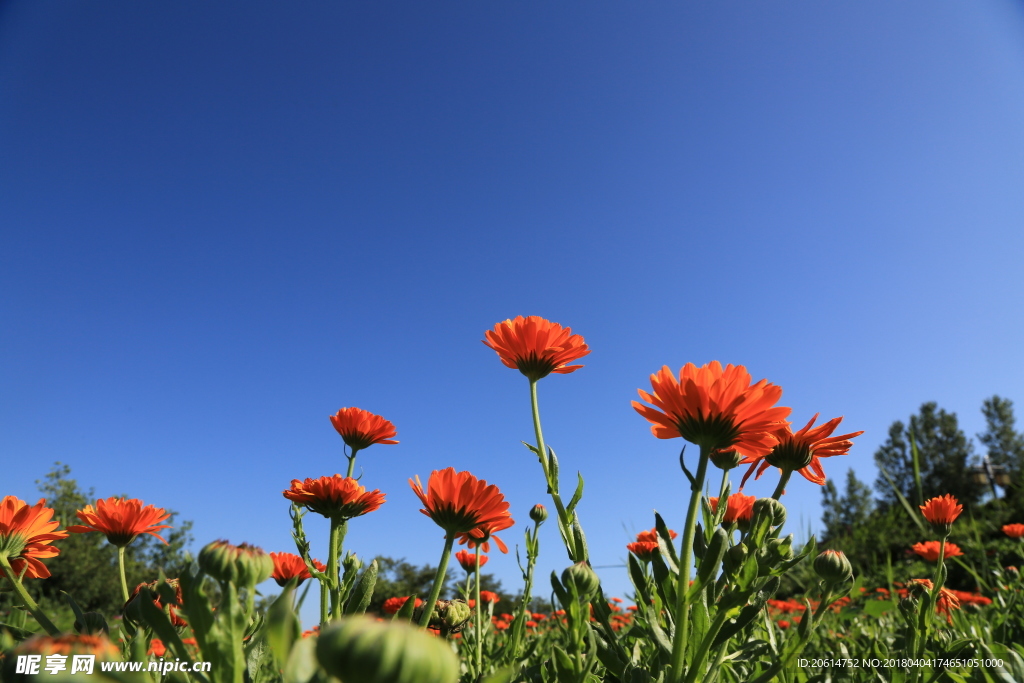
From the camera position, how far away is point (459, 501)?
1271 mm

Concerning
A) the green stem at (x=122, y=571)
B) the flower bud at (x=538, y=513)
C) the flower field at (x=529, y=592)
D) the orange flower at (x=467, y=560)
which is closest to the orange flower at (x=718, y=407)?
the flower field at (x=529, y=592)

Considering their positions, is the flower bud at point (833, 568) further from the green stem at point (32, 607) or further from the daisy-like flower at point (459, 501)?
the green stem at point (32, 607)

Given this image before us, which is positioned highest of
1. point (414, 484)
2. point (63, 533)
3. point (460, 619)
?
point (414, 484)

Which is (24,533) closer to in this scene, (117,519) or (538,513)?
(117,519)

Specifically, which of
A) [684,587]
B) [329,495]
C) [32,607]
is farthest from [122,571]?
[684,587]

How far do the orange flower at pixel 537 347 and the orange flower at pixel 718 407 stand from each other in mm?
652

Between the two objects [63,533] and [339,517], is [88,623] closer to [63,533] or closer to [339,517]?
[63,533]

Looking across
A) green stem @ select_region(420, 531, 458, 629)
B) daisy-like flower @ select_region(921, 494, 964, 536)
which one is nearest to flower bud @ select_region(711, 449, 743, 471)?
green stem @ select_region(420, 531, 458, 629)

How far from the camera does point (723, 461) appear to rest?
1358 mm

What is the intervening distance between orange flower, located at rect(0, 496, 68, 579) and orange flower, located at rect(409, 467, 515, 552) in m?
0.91

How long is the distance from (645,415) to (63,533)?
4.75 ft

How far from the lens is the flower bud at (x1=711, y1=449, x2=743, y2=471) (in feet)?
4.40

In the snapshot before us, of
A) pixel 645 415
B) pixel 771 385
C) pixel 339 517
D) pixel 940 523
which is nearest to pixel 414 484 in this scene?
pixel 339 517

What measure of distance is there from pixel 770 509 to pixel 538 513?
115 cm
